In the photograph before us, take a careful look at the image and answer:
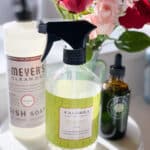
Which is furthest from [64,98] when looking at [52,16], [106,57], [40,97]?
[52,16]

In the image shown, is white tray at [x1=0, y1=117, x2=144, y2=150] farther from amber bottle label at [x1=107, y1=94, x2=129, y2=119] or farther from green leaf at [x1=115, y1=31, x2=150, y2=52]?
green leaf at [x1=115, y1=31, x2=150, y2=52]

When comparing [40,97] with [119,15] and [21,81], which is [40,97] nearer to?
[21,81]

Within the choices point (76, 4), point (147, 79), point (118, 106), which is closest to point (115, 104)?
point (118, 106)

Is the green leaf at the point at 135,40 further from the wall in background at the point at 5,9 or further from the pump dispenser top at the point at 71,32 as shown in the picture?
the wall in background at the point at 5,9

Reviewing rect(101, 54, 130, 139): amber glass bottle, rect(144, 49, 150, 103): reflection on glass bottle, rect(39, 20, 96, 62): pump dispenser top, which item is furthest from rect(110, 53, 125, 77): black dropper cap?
rect(144, 49, 150, 103): reflection on glass bottle

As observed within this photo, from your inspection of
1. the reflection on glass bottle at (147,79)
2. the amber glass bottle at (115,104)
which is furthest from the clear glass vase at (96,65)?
the reflection on glass bottle at (147,79)

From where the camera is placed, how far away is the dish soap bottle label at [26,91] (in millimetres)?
610

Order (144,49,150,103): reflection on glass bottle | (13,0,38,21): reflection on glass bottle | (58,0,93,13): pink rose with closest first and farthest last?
(58,0,93,13): pink rose, (13,0,38,21): reflection on glass bottle, (144,49,150,103): reflection on glass bottle

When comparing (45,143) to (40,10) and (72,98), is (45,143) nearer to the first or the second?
(72,98)

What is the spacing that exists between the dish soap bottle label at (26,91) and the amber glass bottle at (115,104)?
0.38 feet

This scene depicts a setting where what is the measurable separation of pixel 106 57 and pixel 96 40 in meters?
0.28

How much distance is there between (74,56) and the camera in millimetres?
559

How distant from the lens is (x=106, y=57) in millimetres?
917

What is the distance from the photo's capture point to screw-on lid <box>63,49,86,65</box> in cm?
56
